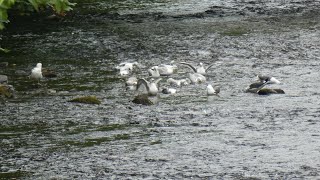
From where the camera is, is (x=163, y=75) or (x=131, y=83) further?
(x=163, y=75)

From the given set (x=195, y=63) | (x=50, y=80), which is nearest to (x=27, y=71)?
(x=50, y=80)

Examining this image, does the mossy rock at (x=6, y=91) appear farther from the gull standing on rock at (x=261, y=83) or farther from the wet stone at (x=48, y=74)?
the gull standing on rock at (x=261, y=83)

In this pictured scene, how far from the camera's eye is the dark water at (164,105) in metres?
9.05

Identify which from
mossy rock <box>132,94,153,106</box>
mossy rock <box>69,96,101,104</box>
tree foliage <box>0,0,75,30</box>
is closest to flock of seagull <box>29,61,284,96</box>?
mossy rock <box>132,94,153,106</box>

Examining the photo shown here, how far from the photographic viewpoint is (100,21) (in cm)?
1883

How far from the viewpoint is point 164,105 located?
11555 millimetres

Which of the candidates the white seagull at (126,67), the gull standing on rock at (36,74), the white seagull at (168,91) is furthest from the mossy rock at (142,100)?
the gull standing on rock at (36,74)

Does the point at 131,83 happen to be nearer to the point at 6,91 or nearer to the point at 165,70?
the point at 165,70

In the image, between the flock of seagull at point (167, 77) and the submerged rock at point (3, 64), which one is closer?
the flock of seagull at point (167, 77)

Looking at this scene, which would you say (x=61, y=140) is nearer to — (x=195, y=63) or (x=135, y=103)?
(x=135, y=103)

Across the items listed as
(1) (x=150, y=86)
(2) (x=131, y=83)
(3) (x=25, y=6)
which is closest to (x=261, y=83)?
(1) (x=150, y=86)

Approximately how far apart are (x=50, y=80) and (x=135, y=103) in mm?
2073

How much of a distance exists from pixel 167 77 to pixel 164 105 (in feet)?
6.14

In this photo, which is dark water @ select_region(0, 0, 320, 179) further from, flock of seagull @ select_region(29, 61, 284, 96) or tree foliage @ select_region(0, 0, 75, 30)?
tree foliage @ select_region(0, 0, 75, 30)
